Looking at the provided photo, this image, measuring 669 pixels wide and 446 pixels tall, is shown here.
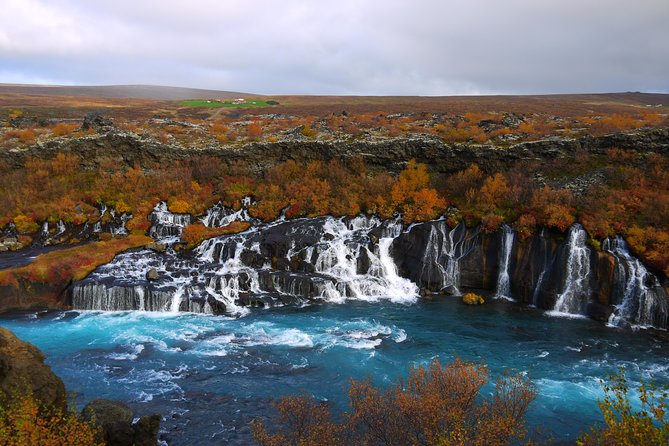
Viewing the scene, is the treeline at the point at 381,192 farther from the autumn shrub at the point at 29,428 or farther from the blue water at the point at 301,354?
the autumn shrub at the point at 29,428

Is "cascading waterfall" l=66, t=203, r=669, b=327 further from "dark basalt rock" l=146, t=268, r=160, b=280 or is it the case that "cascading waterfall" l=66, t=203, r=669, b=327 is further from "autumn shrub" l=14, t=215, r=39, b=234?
"autumn shrub" l=14, t=215, r=39, b=234

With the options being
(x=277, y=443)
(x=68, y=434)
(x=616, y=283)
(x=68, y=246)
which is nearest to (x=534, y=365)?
(x=616, y=283)

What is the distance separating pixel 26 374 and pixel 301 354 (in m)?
14.9

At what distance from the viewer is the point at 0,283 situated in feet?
115

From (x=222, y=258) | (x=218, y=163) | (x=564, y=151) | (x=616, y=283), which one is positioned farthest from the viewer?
(x=218, y=163)

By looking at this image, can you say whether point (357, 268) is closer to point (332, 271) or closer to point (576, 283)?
point (332, 271)

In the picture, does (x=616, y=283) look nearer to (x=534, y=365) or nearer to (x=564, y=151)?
(x=534, y=365)

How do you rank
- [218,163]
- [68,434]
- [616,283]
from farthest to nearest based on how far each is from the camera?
1. [218,163]
2. [616,283]
3. [68,434]

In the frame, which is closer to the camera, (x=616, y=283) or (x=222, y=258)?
(x=616, y=283)

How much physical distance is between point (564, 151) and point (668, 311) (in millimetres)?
22271

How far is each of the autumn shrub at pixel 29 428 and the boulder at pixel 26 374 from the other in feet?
1.89

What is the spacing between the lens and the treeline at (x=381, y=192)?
126 ft

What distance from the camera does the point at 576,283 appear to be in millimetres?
35750

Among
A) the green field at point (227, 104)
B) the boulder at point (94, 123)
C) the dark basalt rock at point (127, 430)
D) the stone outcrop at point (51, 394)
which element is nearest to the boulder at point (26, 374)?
the stone outcrop at point (51, 394)
